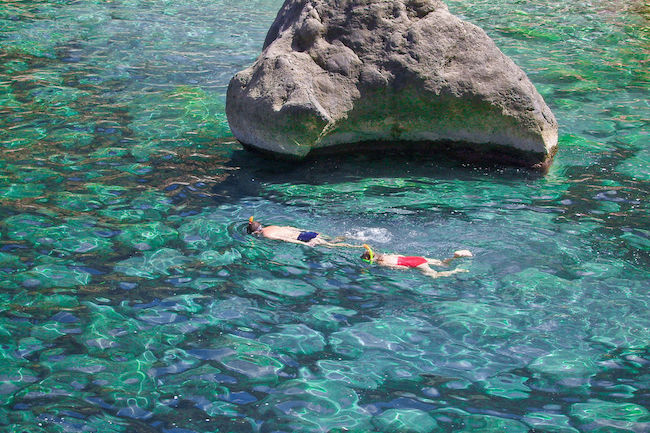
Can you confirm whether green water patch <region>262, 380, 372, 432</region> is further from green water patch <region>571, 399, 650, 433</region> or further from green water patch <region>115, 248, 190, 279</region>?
green water patch <region>115, 248, 190, 279</region>

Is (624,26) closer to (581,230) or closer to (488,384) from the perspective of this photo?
(581,230)

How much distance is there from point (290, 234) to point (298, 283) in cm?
80

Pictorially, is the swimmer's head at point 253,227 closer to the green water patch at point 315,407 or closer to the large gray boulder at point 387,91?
the large gray boulder at point 387,91

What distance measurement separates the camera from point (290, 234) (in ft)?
21.2

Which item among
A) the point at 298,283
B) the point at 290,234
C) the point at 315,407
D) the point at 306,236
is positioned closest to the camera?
the point at 315,407

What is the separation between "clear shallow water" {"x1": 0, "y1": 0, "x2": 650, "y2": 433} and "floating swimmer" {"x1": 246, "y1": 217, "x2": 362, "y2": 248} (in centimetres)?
10

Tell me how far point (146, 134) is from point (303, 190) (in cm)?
263

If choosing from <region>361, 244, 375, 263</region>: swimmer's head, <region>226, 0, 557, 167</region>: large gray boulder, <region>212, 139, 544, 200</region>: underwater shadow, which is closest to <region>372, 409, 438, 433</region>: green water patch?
<region>361, 244, 375, 263</region>: swimmer's head

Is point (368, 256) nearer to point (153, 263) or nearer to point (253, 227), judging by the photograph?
point (253, 227)

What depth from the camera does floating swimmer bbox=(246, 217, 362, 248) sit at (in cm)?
634

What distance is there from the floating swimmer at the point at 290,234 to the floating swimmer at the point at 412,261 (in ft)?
1.00

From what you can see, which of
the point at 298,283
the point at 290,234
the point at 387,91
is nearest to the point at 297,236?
the point at 290,234

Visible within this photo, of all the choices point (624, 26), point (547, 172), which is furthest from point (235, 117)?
point (624, 26)

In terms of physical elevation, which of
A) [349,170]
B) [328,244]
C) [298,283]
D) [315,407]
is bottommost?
[315,407]
